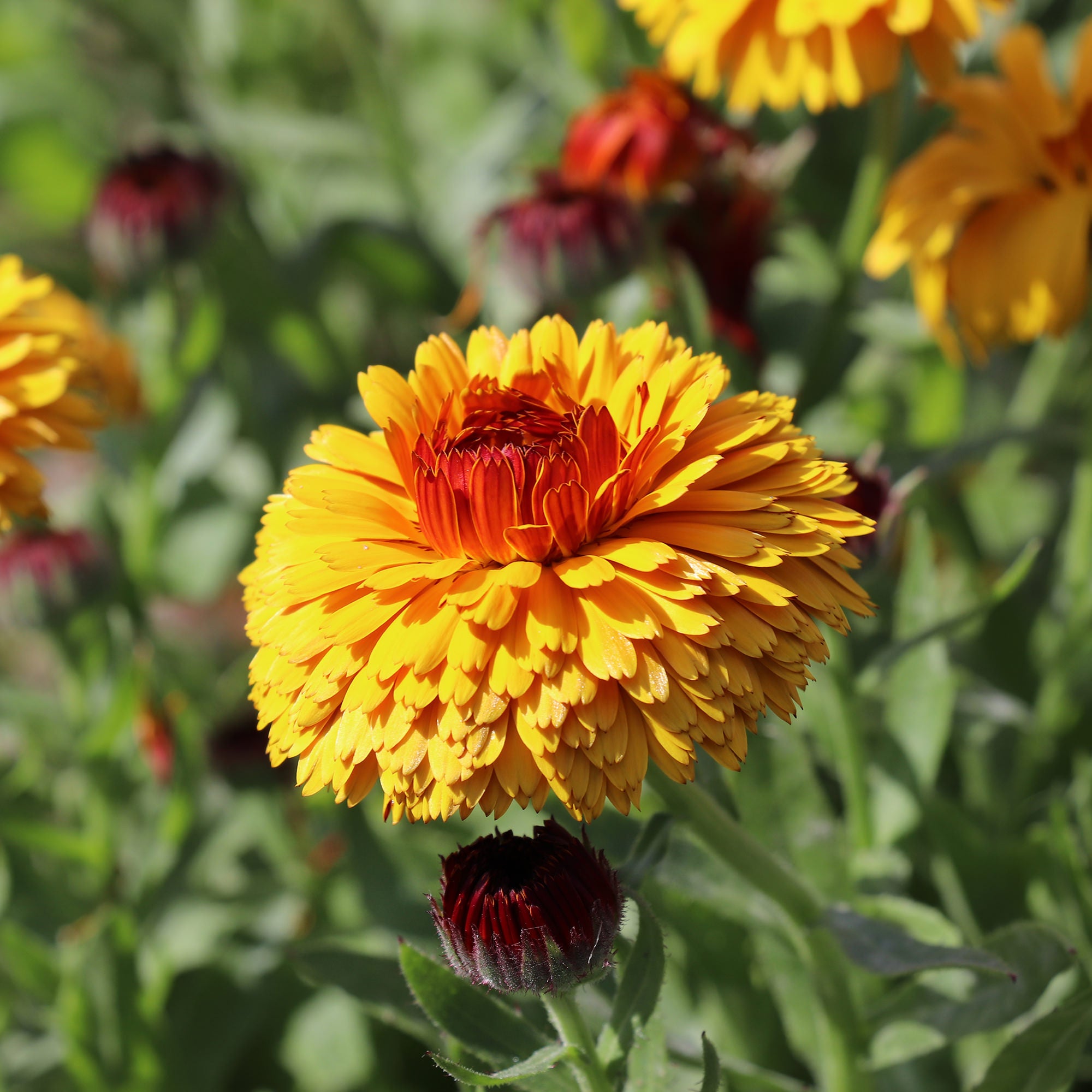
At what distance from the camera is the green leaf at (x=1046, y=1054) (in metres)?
0.91

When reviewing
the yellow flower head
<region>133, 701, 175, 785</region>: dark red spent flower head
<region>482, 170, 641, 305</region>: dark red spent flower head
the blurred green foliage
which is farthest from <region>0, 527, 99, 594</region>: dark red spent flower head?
<region>482, 170, 641, 305</region>: dark red spent flower head

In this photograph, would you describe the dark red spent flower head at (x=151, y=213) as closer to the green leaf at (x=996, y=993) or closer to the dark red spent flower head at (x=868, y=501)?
the dark red spent flower head at (x=868, y=501)

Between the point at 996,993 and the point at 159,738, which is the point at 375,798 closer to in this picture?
the point at 159,738

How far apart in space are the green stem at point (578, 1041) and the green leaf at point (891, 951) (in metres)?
0.21

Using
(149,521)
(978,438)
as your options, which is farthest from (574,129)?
(149,521)

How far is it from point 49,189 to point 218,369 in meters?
0.57

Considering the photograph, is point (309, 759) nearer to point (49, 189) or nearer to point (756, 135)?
point (756, 135)

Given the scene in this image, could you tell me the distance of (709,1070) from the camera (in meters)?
0.78

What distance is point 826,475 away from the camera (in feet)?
2.43

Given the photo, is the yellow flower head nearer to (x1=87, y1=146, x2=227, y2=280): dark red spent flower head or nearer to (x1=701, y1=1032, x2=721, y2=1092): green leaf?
(x1=87, y1=146, x2=227, y2=280): dark red spent flower head

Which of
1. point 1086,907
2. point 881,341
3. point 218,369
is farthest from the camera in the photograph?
point 218,369

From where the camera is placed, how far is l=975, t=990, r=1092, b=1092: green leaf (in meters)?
0.91

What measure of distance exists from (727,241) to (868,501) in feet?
1.85

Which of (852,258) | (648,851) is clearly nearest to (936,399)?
(852,258)
